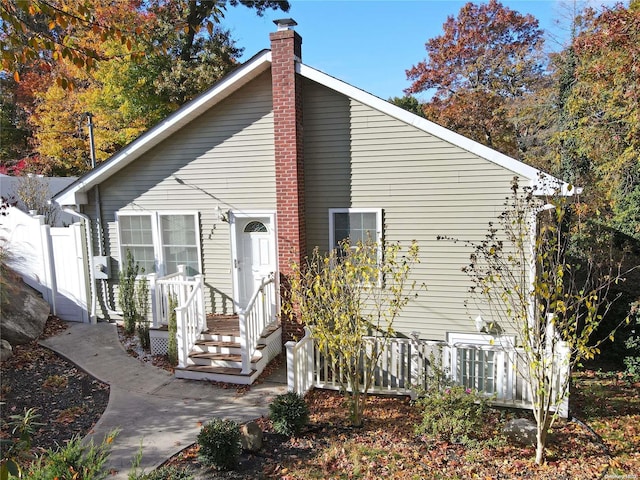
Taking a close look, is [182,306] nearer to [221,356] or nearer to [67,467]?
[221,356]

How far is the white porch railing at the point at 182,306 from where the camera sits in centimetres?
796

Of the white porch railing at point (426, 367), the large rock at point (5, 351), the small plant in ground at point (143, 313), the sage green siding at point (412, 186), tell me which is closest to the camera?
the white porch railing at point (426, 367)

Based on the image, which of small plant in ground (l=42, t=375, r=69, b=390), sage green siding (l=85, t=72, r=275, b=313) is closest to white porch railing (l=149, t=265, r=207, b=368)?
sage green siding (l=85, t=72, r=275, b=313)

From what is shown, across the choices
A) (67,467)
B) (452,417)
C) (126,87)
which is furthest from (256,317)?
(126,87)

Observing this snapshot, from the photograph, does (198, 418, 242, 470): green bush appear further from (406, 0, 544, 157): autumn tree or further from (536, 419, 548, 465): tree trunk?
(406, 0, 544, 157): autumn tree

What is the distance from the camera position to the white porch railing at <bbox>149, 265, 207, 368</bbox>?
26.1 feet

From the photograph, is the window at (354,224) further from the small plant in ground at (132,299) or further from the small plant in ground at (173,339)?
the small plant in ground at (132,299)

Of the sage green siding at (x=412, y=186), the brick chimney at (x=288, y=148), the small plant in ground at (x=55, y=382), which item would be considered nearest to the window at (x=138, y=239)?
the small plant in ground at (x=55, y=382)

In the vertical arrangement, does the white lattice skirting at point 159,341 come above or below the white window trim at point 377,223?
below

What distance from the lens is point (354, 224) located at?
8.73 metres

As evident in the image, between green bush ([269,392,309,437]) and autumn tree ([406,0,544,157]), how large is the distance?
58.2 feet

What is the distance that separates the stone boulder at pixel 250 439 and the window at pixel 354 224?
4168 mm

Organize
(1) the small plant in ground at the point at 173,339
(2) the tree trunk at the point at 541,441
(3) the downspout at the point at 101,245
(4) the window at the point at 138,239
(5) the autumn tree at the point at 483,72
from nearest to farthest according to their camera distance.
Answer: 1. (2) the tree trunk at the point at 541,441
2. (1) the small plant in ground at the point at 173,339
3. (4) the window at the point at 138,239
4. (3) the downspout at the point at 101,245
5. (5) the autumn tree at the point at 483,72

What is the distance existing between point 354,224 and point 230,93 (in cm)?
373
